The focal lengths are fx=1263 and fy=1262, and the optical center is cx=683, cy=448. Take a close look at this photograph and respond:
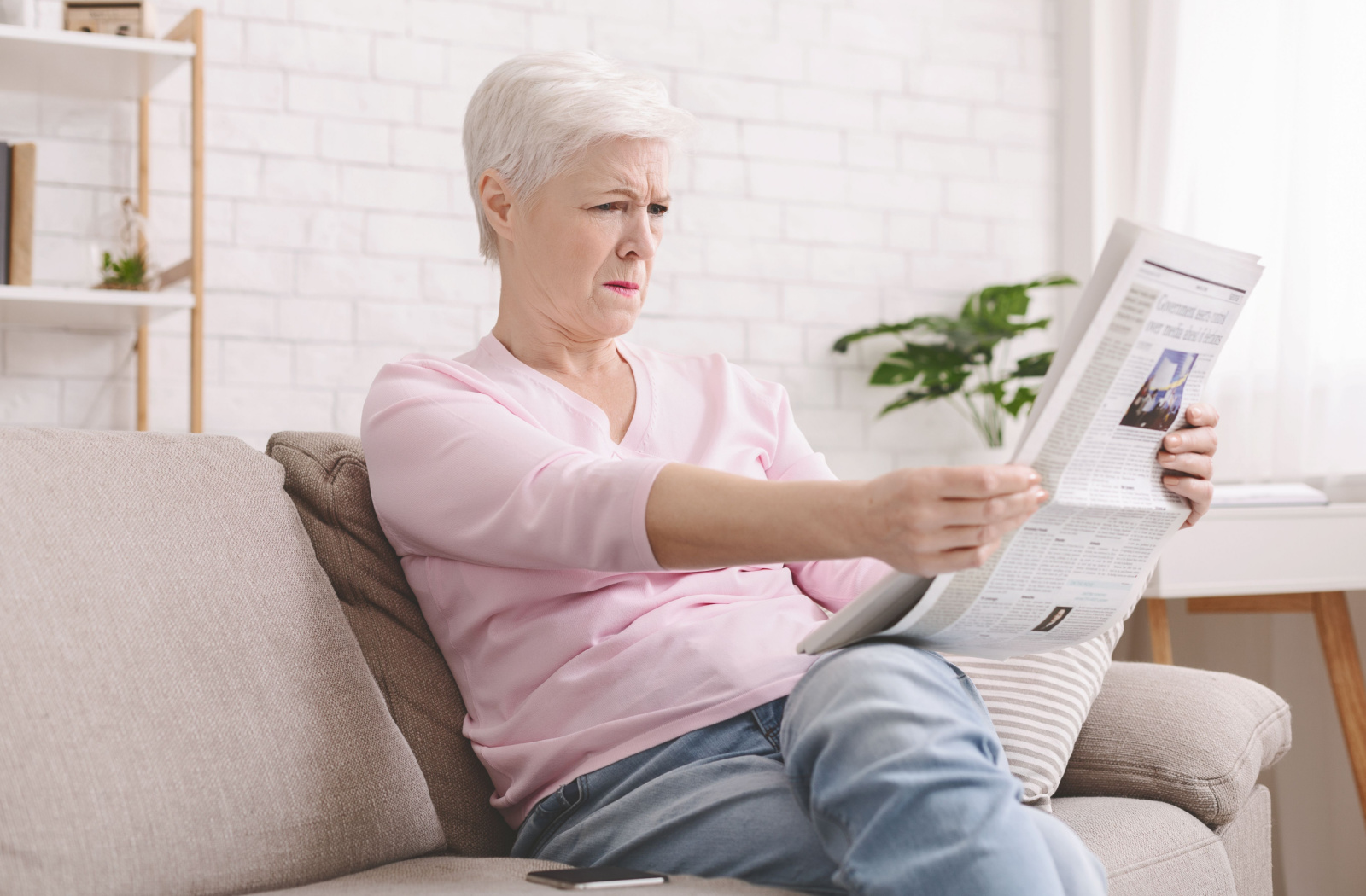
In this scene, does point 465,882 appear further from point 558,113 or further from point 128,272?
point 128,272

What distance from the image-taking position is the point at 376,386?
4.23 feet

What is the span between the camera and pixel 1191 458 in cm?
106

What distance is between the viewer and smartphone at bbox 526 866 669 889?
0.98 meters

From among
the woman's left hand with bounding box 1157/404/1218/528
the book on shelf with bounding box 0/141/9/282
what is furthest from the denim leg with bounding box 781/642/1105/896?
the book on shelf with bounding box 0/141/9/282

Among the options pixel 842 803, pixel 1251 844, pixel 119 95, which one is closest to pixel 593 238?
pixel 842 803

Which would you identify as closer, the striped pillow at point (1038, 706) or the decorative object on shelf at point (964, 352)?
the striped pillow at point (1038, 706)

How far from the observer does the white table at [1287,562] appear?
229cm

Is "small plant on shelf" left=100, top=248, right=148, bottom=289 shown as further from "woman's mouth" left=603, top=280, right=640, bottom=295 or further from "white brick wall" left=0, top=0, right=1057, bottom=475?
"woman's mouth" left=603, top=280, right=640, bottom=295

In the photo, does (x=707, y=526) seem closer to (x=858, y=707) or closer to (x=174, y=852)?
(x=858, y=707)

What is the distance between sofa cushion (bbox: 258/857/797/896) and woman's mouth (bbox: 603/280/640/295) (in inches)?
23.9

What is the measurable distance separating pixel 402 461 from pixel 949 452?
2.16 meters

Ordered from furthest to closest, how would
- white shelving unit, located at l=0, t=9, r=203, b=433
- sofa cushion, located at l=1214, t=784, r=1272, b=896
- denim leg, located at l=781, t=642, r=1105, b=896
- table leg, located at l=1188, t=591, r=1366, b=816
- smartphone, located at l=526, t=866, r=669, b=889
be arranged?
table leg, located at l=1188, t=591, r=1366, b=816 < white shelving unit, located at l=0, t=9, r=203, b=433 < sofa cushion, located at l=1214, t=784, r=1272, b=896 < smartphone, located at l=526, t=866, r=669, b=889 < denim leg, located at l=781, t=642, r=1105, b=896

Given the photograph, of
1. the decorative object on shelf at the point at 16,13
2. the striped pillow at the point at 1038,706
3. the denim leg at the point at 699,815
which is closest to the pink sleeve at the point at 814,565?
the striped pillow at the point at 1038,706

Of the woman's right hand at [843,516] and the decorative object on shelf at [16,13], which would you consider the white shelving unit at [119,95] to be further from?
the woman's right hand at [843,516]
